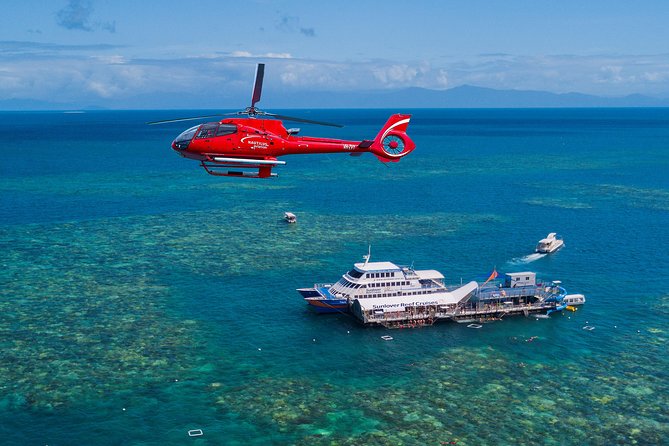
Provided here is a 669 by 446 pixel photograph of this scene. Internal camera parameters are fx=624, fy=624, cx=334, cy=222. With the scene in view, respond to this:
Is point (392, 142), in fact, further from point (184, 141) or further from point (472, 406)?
point (472, 406)

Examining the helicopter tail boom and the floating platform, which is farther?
the floating platform

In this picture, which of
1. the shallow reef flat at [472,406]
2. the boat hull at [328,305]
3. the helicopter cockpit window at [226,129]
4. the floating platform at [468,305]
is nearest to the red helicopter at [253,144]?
the helicopter cockpit window at [226,129]

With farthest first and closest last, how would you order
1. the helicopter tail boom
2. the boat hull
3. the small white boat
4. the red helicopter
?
the small white boat
the boat hull
the helicopter tail boom
the red helicopter

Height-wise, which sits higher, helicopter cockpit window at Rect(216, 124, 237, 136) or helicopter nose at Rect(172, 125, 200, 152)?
helicopter cockpit window at Rect(216, 124, 237, 136)

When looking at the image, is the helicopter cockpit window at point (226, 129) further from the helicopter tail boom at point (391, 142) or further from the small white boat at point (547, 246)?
the small white boat at point (547, 246)

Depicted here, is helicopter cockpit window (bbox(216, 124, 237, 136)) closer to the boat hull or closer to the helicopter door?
the helicopter door

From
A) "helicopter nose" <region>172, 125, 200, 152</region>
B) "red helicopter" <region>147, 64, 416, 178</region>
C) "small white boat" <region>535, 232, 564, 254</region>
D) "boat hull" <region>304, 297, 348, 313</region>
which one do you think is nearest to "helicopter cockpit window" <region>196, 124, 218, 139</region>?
"red helicopter" <region>147, 64, 416, 178</region>

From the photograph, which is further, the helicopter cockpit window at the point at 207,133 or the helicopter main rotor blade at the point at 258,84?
the helicopter cockpit window at the point at 207,133

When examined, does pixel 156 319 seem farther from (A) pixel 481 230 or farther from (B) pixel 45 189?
(B) pixel 45 189
